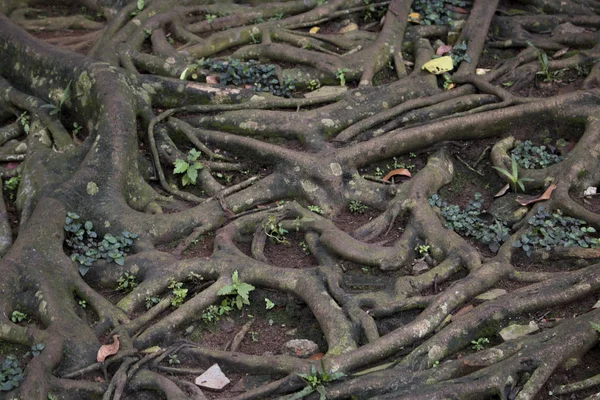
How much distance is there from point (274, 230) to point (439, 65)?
249 cm

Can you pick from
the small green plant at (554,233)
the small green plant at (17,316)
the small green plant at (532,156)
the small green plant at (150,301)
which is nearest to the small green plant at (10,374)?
the small green plant at (17,316)

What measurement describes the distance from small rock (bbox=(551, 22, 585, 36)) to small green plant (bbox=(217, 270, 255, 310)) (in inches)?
170

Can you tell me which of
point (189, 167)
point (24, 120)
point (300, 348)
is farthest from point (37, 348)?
point (24, 120)

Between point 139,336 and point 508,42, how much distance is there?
473cm

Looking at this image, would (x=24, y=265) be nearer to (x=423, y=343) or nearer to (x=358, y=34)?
(x=423, y=343)

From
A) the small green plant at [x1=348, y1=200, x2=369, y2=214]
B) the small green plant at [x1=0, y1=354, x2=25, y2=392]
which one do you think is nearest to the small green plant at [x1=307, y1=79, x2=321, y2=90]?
the small green plant at [x1=348, y1=200, x2=369, y2=214]

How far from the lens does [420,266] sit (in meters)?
5.86

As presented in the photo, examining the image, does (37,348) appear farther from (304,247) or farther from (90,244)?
(304,247)

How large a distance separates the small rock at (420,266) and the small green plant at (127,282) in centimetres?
195

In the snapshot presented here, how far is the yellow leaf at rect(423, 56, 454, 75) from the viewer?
24.9 ft

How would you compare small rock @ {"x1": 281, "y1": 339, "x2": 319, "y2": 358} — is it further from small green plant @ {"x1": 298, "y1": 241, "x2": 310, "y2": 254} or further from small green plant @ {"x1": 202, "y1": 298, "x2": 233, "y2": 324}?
small green plant @ {"x1": 298, "y1": 241, "x2": 310, "y2": 254}

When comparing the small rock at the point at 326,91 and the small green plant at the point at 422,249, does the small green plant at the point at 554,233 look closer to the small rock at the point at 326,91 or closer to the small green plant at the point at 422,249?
the small green plant at the point at 422,249

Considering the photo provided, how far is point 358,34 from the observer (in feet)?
26.5

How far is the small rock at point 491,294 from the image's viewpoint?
17.7 ft
